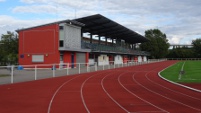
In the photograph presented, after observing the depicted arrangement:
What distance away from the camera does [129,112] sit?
28.2 ft

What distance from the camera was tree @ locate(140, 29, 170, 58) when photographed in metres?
104

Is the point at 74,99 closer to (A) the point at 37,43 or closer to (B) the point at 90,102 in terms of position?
(B) the point at 90,102

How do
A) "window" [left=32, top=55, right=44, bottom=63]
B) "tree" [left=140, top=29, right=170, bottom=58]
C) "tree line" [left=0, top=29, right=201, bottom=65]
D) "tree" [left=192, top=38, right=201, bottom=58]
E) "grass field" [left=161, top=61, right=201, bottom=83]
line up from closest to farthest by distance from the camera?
"grass field" [left=161, top=61, right=201, bottom=83] < "window" [left=32, top=55, right=44, bottom=63] < "tree line" [left=0, top=29, right=201, bottom=65] < "tree" [left=140, top=29, right=170, bottom=58] < "tree" [left=192, top=38, right=201, bottom=58]

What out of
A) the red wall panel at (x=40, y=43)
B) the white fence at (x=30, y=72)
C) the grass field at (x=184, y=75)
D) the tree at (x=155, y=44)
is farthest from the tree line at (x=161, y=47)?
the white fence at (x=30, y=72)

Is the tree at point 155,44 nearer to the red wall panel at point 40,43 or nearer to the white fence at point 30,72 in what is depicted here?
the white fence at point 30,72

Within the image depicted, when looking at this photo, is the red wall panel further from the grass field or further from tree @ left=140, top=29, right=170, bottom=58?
tree @ left=140, top=29, right=170, bottom=58

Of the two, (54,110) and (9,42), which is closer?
(54,110)

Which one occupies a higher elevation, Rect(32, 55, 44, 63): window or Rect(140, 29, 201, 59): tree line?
Rect(140, 29, 201, 59): tree line

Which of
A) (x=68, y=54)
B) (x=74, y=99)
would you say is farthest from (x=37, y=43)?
(x=74, y=99)

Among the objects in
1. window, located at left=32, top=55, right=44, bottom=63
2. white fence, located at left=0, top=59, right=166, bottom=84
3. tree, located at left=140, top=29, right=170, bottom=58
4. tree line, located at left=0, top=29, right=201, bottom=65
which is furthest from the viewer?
tree, located at left=140, top=29, right=170, bottom=58

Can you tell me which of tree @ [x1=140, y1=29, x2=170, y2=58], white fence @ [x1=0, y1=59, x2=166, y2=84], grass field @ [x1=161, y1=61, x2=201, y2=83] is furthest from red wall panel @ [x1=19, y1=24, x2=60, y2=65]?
tree @ [x1=140, y1=29, x2=170, y2=58]

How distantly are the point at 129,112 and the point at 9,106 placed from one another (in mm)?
4254

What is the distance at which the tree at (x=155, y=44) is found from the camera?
104 m

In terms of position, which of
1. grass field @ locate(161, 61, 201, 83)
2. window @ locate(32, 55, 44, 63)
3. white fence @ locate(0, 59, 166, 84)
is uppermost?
window @ locate(32, 55, 44, 63)
